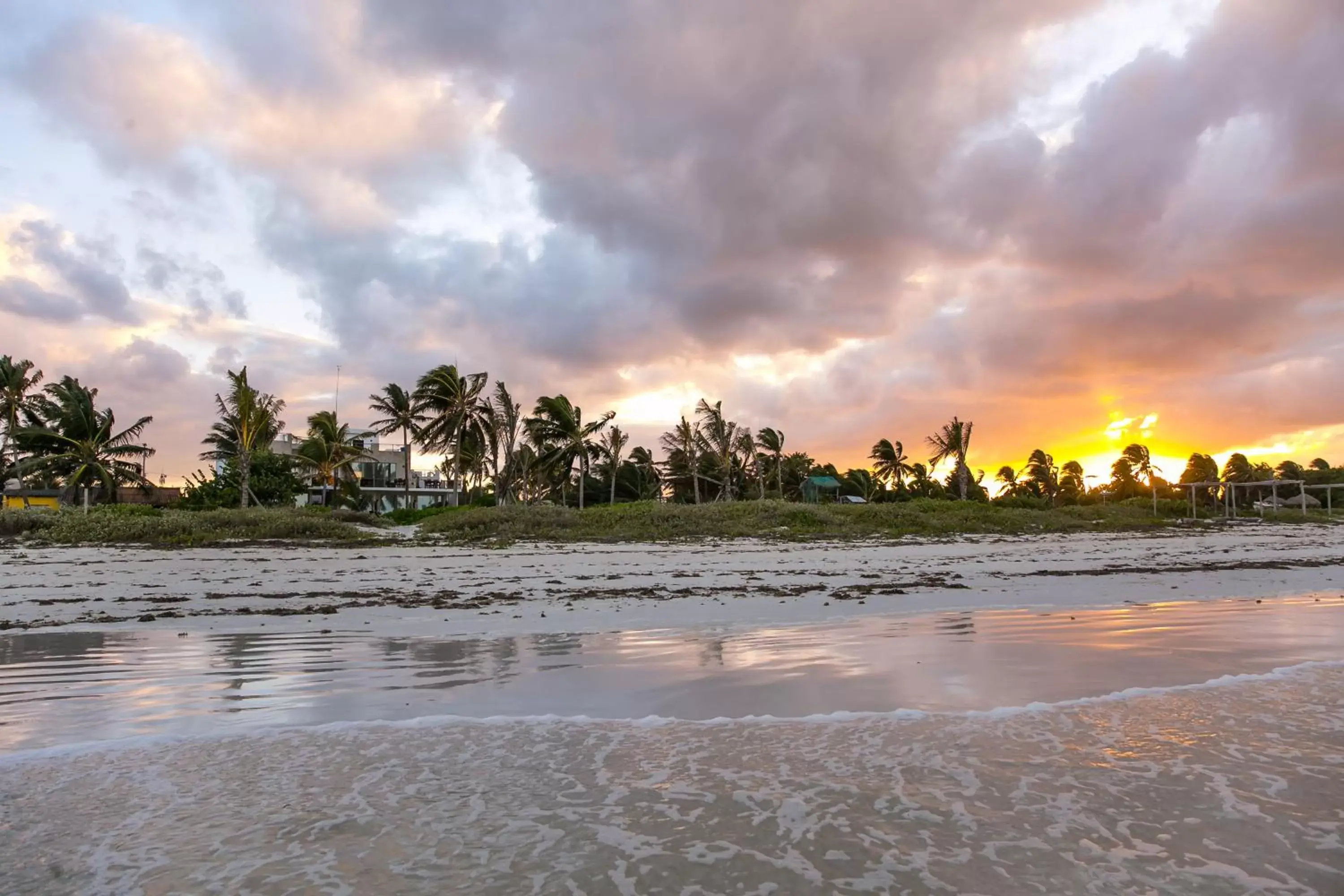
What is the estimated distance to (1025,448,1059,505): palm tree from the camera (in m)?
72.4

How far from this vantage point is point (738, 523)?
102 feet

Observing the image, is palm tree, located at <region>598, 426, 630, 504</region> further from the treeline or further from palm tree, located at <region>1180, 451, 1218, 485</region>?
palm tree, located at <region>1180, 451, 1218, 485</region>

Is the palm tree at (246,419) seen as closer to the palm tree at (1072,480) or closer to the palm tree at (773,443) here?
the palm tree at (773,443)

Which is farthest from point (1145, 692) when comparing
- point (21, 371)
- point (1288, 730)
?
point (21, 371)

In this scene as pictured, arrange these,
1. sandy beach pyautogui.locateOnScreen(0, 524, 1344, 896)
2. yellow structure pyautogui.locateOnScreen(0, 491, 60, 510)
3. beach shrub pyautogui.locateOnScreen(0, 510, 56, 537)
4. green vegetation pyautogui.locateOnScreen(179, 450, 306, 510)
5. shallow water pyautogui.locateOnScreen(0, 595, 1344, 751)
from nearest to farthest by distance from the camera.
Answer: sandy beach pyautogui.locateOnScreen(0, 524, 1344, 896), shallow water pyautogui.locateOnScreen(0, 595, 1344, 751), beach shrub pyautogui.locateOnScreen(0, 510, 56, 537), green vegetation pyautogui.locateOnScreen(179, 450, 306, 510), yellow structure pyautogui.locateOnScreen(0, 491, 60, 510)

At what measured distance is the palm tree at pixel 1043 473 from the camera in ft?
238

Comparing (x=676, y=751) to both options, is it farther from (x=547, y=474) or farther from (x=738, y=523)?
(x=547, y=474)

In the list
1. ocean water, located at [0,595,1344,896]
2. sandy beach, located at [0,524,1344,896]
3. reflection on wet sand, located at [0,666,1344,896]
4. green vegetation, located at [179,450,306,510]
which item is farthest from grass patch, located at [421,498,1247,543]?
reflection on wet sand, located at [0,666,1344,896]

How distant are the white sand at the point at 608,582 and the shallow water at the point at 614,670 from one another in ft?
3.90

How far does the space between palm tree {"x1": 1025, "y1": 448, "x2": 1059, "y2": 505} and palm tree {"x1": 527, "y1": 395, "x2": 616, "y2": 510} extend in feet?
150

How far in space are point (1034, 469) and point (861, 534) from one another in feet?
178

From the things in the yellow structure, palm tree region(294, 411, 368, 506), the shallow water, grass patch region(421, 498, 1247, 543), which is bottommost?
the shallow water

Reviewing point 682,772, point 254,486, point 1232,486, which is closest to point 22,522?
point 254,486

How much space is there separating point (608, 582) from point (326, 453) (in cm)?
4369
